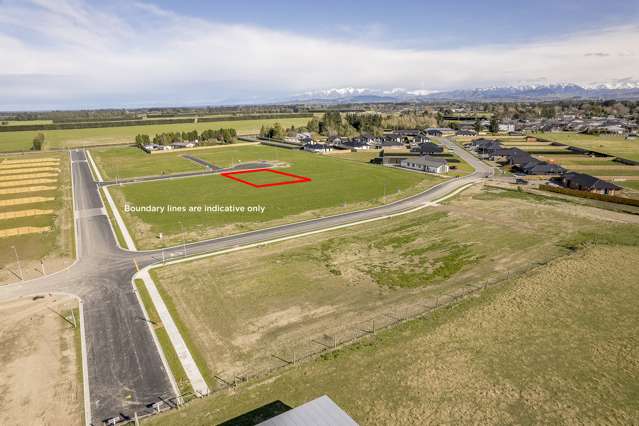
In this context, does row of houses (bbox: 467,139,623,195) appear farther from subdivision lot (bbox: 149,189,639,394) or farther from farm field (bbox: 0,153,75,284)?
farm field (bbox: 0,153,75,284)

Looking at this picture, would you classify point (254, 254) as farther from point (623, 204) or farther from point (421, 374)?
point (623, 204)

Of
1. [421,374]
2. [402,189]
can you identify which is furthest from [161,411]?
[402,189]

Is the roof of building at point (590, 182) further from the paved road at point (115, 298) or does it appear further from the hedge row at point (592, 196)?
the paved road at point (115, 298)

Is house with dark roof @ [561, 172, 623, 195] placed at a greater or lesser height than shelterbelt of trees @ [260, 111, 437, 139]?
lesser

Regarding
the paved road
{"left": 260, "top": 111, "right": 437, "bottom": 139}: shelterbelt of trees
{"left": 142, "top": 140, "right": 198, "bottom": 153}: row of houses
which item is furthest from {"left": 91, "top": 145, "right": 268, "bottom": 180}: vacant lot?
the paved road

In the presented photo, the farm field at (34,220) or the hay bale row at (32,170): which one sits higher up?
the hay bale row at (32,170)

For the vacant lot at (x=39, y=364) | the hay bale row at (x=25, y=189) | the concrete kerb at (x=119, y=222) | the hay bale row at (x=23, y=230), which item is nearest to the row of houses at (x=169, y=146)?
the concrete kerb at (x=119, y=222)
